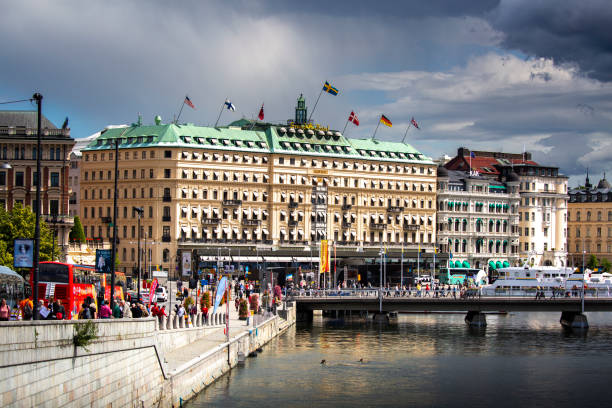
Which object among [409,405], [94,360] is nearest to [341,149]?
[409,405]

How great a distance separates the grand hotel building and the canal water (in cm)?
6167

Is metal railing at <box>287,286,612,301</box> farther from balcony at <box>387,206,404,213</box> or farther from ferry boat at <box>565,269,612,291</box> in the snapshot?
balcony at <box>387,206,404,213</box>

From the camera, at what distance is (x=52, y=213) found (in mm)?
121812

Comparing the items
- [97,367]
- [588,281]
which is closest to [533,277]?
[588,281]

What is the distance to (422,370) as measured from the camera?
230 feet

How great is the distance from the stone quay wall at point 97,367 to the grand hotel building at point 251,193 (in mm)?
105557

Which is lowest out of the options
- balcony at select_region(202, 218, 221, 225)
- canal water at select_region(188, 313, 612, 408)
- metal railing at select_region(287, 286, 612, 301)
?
canal water at select_region(188, 313, 612, 408)

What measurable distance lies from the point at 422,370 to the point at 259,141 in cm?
10573

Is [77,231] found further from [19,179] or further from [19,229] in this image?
[19,229]

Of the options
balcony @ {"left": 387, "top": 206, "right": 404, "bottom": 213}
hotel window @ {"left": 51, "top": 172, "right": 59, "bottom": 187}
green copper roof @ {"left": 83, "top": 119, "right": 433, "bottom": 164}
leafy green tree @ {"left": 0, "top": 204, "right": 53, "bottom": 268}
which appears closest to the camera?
leafy green tree @ {"left": 0, "top": 204, "right": 53, "bottom": 268}

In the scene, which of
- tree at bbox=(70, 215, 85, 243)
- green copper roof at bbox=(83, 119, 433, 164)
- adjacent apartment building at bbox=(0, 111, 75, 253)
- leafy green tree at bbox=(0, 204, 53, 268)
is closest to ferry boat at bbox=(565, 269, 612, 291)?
green copper roof at bbox=(83, 119, 433, 164)

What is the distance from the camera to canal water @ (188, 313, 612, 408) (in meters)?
57.1

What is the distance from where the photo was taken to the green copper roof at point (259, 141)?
165750mm

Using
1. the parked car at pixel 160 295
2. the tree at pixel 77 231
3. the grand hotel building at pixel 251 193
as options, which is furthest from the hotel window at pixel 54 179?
the tree at pixel 77 231
